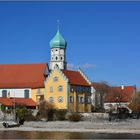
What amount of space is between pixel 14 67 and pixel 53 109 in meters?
22.3

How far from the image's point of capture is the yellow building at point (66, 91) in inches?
4050

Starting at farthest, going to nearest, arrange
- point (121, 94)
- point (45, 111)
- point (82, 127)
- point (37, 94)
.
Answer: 1. point (121, 94)
2. point (37, 94)
3. point (45, 111)
4. point (82, 127)

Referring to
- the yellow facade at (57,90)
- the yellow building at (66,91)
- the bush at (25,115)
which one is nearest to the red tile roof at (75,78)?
the yellow building at (66,91)

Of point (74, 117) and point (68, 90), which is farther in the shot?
point (68, 90)

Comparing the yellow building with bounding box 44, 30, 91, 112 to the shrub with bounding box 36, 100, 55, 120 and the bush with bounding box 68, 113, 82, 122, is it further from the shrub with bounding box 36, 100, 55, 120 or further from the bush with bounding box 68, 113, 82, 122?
the bush with bounding box 68, 113, 82, 122

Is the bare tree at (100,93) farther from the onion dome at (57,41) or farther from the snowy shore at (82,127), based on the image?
the snowy shore at (82,127)

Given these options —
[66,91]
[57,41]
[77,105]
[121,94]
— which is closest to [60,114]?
[66,91]

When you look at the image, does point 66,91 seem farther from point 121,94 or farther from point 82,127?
point 121,94

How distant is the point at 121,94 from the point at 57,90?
3266cm

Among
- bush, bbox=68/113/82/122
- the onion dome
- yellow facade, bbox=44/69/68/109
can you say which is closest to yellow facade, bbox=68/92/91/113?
yellow facade, bbox=44/69/68/109

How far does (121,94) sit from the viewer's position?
434 ft

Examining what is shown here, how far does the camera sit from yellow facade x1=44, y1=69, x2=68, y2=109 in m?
103

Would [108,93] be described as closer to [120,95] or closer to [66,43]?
[120,95]

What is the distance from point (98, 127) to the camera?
79.4 m
